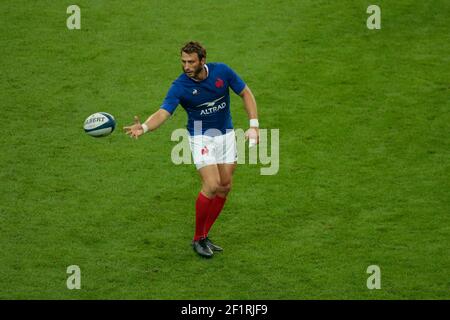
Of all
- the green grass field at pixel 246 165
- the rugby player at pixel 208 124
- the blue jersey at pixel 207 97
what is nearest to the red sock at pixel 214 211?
the rugby player at pixel 208 124

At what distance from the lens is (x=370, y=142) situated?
12.1 m

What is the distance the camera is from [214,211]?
9.64m

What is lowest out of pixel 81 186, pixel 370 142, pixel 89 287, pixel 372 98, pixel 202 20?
pixel 89 287

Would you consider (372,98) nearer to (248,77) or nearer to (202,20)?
(248,77)

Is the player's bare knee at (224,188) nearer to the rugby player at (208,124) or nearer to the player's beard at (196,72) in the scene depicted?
the rugby player at (208,124)

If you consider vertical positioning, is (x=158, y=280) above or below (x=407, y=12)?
below

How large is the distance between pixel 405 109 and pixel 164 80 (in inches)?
160

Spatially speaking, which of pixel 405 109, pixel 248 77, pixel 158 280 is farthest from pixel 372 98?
pixel 158 280

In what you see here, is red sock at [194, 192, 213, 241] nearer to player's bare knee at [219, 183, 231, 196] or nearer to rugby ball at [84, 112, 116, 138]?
player's bare knee at [219, 183, 231, 196]

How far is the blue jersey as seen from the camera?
9203mm

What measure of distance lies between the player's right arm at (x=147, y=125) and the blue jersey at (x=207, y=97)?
0.15m

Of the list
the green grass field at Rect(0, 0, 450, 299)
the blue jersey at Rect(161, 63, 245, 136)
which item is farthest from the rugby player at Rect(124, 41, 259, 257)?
the green grass field at Rect(0, 0, 450, 299)

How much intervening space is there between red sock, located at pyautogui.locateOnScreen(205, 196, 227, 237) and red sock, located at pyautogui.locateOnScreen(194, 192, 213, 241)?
7 centimetres

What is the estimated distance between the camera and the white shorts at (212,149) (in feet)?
30.7
